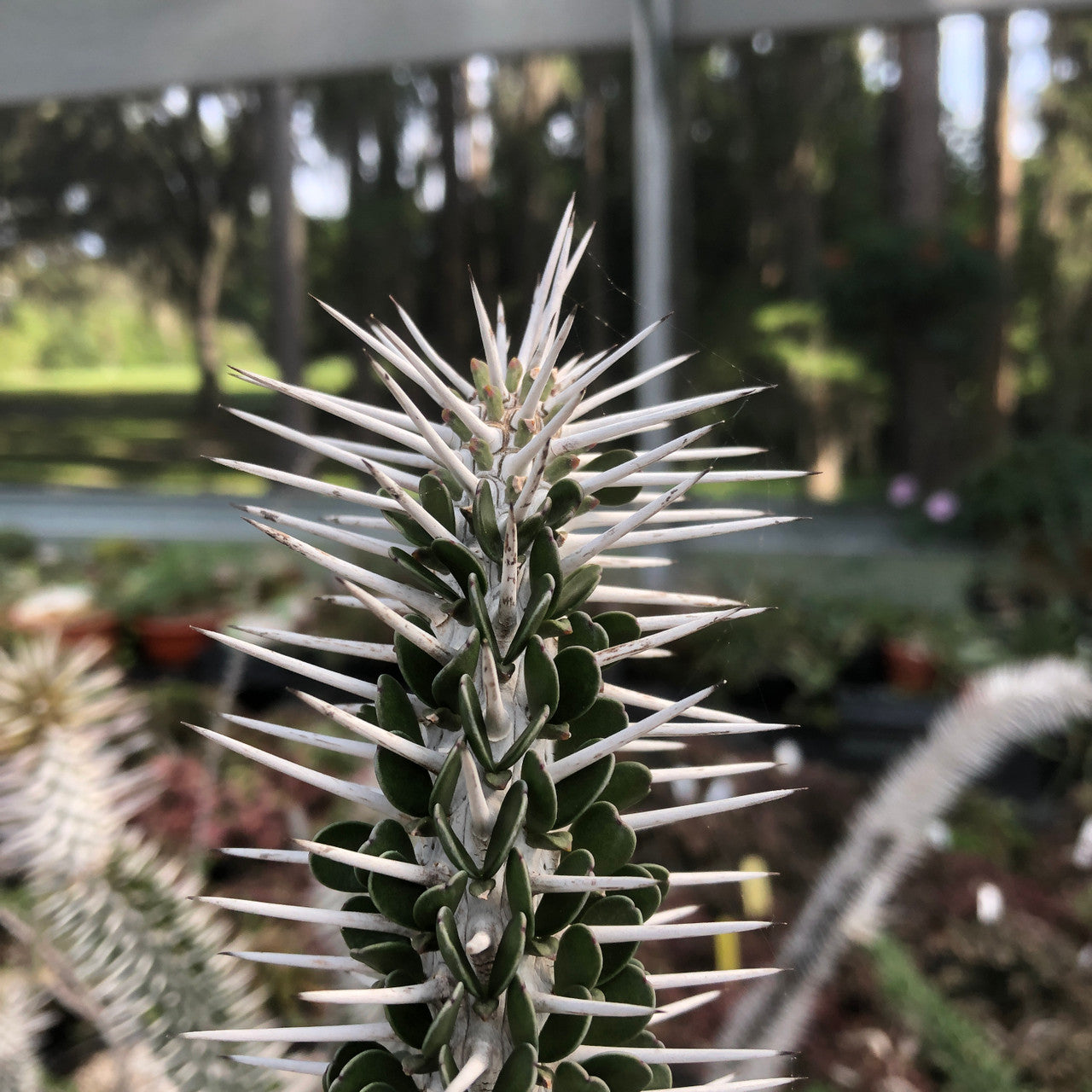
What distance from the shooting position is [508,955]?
1.17ft

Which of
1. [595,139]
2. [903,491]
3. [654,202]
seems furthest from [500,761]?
[595,139]

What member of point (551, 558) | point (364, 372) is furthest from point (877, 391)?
point (551, 558)

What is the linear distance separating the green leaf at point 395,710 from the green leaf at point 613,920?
104mm

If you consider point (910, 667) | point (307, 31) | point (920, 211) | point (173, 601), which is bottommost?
point (910, 667)

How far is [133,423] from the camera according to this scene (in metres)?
6.05

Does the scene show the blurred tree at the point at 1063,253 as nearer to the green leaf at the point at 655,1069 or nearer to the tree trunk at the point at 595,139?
the tree trunk at the point at 595,139

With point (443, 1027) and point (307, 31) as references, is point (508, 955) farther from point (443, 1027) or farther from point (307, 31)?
point (307, 31)

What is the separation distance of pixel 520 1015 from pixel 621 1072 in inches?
2.4

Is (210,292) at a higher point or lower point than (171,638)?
higher

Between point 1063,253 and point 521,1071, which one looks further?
point 1063,253

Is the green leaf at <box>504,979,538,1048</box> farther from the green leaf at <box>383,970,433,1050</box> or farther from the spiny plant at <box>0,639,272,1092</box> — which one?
the spiny plant at <box>0,639,272,1092</box>

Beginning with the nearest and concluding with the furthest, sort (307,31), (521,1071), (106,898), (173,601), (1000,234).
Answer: (521,1071)
(106,898)
(307,31)
(173,601)
(1000,234)

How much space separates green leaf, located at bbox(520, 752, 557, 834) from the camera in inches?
14.9

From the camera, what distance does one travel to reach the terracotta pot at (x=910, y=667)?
3.61m
